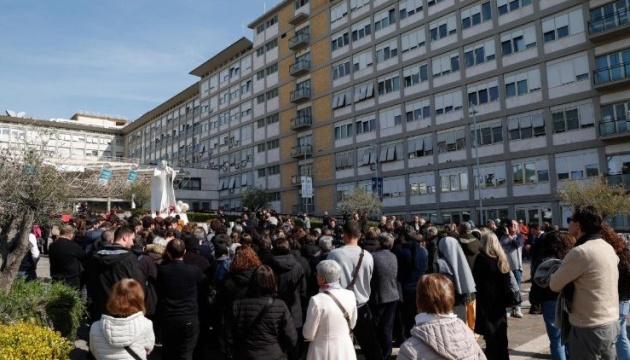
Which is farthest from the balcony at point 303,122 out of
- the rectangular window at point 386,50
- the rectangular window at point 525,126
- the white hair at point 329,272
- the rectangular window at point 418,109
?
the white hair at point 329,272

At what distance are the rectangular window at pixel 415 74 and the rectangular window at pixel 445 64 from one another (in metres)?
0.82

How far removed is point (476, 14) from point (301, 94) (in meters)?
20.3

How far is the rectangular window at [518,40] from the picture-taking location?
33.8 m

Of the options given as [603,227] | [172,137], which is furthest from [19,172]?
[172,137]

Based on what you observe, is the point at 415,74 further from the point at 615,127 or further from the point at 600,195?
the point at 600,195

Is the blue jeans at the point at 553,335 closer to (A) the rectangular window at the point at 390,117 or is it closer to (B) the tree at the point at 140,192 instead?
(A) the rectangular window at the point at 390,117

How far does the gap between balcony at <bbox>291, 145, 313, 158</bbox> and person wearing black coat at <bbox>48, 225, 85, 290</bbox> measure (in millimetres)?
42929

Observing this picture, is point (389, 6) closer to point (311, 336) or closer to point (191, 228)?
point (191, 228)

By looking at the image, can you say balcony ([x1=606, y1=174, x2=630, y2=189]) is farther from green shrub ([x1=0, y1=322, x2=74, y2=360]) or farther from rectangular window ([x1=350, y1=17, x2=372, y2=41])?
green shrub ([x1=0, y1=322, x2=74, y2=360])

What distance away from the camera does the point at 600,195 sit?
26.3 metres

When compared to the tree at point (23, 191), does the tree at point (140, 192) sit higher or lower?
higher

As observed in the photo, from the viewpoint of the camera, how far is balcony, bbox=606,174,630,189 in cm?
2870

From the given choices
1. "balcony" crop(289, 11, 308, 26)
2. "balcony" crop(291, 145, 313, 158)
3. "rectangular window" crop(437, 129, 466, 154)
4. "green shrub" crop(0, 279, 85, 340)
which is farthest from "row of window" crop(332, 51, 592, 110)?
"green shrub" crop(0, 279, 85, 340)

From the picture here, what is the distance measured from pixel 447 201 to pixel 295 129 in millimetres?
20550
